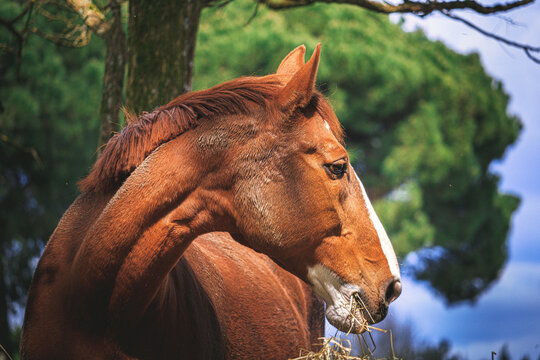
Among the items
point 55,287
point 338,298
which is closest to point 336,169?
point 338,298

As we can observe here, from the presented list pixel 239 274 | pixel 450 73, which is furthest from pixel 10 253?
pixel 450 73

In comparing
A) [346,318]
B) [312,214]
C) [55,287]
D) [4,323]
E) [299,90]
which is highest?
[299,90]

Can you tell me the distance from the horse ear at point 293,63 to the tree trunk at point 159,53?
1.50m

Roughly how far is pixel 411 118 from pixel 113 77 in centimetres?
1422

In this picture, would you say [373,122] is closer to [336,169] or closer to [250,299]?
[250,299]

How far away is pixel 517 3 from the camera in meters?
4.33

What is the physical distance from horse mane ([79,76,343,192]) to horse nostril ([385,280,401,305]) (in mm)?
724

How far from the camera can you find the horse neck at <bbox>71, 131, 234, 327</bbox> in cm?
229

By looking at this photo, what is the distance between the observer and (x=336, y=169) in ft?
7.86

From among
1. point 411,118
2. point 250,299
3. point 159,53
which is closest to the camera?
point 250,299

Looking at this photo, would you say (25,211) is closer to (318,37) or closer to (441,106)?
(318,37)

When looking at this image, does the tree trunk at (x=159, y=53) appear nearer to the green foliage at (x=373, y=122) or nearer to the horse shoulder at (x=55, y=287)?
the horse shoulder at (x=55, y=287)

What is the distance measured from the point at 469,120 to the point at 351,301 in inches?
699

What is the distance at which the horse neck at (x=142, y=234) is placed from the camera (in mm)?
2291
